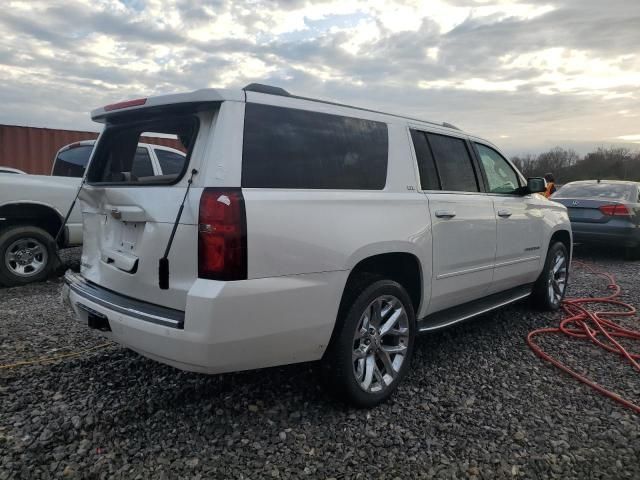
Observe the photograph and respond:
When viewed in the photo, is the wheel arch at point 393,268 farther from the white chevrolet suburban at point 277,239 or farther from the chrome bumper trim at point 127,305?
the chrome bumper trim at point 127,305

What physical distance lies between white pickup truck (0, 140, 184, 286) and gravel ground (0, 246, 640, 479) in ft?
8.14

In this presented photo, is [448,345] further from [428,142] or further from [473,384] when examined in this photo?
[428,142]

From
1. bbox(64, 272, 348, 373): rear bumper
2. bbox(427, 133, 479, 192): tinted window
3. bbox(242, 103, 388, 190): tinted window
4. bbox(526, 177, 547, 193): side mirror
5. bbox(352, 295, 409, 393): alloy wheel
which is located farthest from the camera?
bbox(526, 177, 547, 193): side mirror

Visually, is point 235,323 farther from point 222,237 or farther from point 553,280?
point 553,280

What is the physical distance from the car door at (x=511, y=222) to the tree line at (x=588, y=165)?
Result: 27.2 metres

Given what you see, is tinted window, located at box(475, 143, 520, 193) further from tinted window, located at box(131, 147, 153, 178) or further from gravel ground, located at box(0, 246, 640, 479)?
tinted window, located at box(131, 147, 153, 178)

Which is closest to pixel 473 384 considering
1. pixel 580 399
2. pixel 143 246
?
pixel 580 399

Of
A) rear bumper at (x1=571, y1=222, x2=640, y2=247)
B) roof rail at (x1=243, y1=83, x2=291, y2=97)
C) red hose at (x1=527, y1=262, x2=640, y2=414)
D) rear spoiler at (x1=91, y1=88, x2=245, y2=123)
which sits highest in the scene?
roof rail at (x1=243, y1=83, x2=291, y2=97)

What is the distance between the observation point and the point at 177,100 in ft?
8.64

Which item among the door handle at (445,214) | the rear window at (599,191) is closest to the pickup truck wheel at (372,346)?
the door handle at (445,214)

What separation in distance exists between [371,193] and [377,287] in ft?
1.90

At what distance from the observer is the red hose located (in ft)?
12.0

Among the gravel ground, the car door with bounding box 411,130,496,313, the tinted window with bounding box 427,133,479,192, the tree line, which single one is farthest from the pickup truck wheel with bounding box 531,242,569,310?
the tree line

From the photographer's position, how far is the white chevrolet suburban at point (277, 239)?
240 cm
